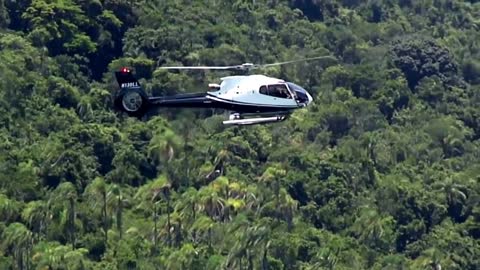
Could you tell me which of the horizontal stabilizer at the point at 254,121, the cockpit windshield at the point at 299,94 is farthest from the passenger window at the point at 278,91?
the horizontal stabilizer at the point at 254,121

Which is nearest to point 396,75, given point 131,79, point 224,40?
point 224,40

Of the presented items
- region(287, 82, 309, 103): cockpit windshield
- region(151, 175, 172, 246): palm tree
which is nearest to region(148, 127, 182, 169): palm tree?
region(151, 175, 172, 246): palm tree

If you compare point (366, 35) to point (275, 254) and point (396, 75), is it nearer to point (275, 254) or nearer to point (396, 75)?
point (396, 75)

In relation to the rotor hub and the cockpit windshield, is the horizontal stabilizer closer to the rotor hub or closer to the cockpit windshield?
the cockpit windshield

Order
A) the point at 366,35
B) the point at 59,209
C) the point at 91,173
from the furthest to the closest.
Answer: the point at 366,35 < the point at 91,173 < the point at 59,209

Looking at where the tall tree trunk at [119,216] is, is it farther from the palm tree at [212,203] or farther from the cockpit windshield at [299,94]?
the cockpit windshield at [299,94]

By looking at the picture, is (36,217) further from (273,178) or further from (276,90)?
(276,90)

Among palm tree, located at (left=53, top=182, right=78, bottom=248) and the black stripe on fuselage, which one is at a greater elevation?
the black stripe on fuselage
